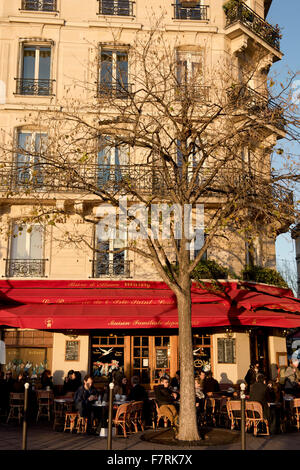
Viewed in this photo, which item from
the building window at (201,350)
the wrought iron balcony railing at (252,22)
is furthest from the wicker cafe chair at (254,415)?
the wrought iron balcony railing at (252,22)

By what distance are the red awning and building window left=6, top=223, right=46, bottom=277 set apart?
0.48 meters

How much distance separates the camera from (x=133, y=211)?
587 inches

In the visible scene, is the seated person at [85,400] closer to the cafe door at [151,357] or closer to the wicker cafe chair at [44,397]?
the wicker cafe chair at [44,397]

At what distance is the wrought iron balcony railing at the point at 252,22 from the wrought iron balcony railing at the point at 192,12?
31.9 inches

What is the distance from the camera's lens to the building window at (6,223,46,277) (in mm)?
15969

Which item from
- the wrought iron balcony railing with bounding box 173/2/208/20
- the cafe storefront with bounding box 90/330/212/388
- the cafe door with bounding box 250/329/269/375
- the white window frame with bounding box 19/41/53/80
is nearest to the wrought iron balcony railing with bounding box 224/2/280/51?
the wrought iron balcony railing with bounding box 173/2/208/20

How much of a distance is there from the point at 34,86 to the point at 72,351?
29.4 feet

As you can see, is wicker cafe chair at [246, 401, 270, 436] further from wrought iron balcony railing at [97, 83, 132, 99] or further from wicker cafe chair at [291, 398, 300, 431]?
wrought iron balcony railing at [97, 83, 132, 99]

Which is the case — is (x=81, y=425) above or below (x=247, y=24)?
below

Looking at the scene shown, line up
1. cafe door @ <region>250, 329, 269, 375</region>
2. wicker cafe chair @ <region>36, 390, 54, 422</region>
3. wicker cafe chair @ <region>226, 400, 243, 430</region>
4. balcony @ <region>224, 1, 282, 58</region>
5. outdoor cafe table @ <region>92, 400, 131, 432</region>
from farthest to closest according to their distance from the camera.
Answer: balcony @ <region>224, 1, 282, 58</region> < cafe door @ <region>250, 329, 269, 375</region> < wicker cafe chair @ <region>36, 390, 54, 422</region> < wicker cafe chair @ <region>226, 400, 243, 430</region> < outdoor cafe table @ <region>92, 400, 131, 432</region>

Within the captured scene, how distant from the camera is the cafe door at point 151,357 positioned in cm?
1606

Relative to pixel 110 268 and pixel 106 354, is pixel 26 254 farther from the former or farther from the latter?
pixel 106 354

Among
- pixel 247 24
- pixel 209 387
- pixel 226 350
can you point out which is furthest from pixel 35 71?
pixel 209 387

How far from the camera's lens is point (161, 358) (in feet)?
53.3
